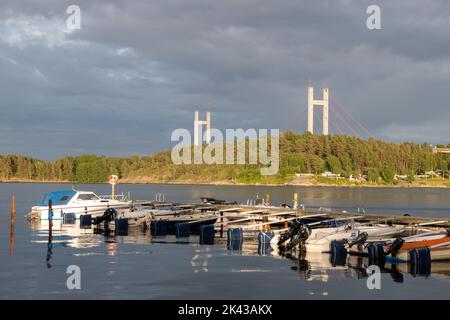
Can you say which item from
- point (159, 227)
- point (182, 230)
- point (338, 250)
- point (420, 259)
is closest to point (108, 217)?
point (159, 227)

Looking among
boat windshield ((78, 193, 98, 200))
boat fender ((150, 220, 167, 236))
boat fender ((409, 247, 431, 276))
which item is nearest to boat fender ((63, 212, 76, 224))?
boat windshield ((78, 193, 98, 200))

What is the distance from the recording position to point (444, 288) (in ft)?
69.2

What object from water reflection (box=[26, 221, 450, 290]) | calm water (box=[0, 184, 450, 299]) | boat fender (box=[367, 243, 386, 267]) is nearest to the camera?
calm water (box=[0, 184, 450, 299])

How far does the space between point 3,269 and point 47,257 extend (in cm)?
357

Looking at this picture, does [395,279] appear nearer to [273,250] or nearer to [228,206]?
[273,250]

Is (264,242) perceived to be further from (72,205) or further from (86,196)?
(86,196)

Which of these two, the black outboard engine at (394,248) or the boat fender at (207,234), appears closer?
the black outboard engine at (394,248)

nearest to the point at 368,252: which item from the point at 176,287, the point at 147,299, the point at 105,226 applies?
the point at 176,287

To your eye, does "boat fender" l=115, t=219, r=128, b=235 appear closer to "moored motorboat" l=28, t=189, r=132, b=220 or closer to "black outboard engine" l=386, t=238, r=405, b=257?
"moored motorboat" l=28, t=189, r=132, b=220

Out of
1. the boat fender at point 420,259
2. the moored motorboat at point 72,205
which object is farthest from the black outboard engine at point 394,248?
the moored motorboat at point 72,205

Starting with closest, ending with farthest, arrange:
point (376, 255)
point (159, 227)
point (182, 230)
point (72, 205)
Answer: point (376, 255) < point (182, 230) < point (159, 227) < point (72, 205)

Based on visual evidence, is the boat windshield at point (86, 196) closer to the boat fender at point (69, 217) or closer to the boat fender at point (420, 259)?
the boat fender at point (69, 217)

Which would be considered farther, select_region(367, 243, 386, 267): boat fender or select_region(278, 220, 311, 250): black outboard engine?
select_region(278, 220, 311, 250): black outboard engine

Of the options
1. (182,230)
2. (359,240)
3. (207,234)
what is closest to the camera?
(359,240)
